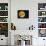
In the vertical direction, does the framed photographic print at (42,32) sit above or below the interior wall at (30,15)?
below

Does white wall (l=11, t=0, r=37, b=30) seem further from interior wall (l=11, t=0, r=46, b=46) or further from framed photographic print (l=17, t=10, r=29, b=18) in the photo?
framed photographic print (l=17, t=10, r=29, b=18)

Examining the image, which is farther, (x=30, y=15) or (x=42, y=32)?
(x=42, y=32)

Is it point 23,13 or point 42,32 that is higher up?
point 23,13

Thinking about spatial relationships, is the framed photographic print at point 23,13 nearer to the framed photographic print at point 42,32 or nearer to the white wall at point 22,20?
the white wall at point 22,20

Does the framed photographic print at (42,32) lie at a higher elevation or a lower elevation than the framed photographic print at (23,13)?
lower

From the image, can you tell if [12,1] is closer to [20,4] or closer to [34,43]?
[20,4]

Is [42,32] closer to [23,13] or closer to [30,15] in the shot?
[30,15]

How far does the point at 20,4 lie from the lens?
6.88m

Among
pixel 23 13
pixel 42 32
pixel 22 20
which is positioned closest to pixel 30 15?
pixel 23 13

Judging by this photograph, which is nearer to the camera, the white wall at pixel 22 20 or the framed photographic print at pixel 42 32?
the white wall at pixel 22 20

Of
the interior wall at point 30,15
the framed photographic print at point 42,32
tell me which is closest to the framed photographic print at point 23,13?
the interior wall at point 30,15

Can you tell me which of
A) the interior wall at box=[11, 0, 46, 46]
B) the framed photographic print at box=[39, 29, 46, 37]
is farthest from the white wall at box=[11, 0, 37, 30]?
the framed photographic print at box=[39, 29, 46, 37]

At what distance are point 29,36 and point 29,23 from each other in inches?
25.9

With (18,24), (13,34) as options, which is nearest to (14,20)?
(18,24)
